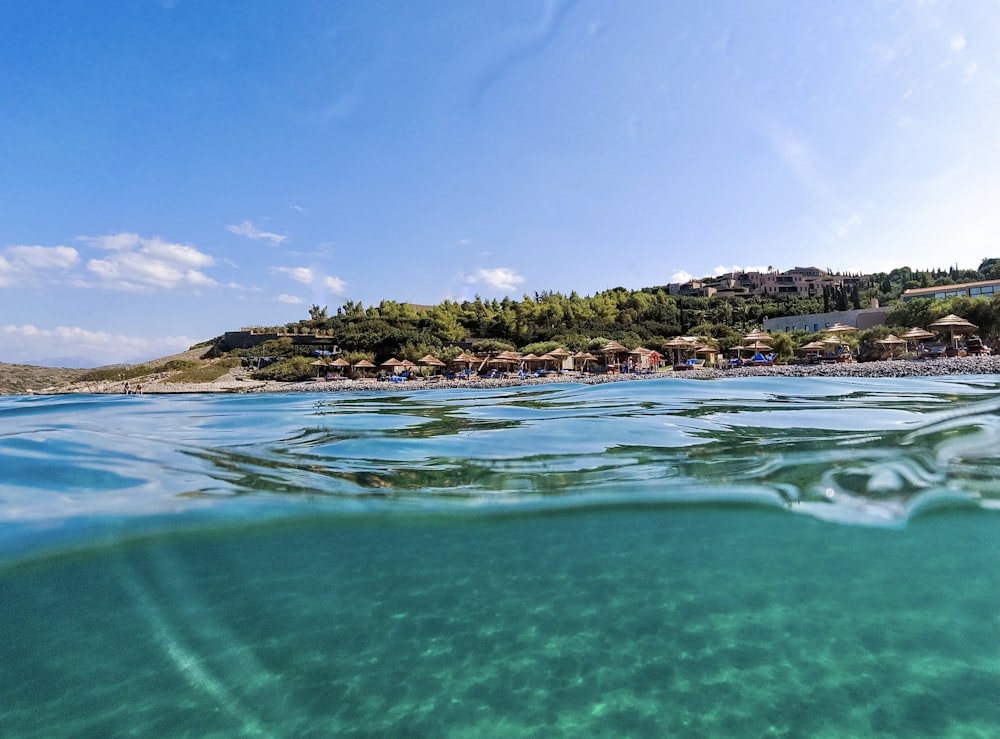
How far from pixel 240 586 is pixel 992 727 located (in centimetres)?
474

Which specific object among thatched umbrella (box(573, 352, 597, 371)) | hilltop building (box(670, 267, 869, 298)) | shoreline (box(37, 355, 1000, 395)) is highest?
hilltop building (box(670, 267, 869, 298))

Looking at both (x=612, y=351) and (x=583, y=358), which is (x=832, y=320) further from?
(x=612, y=351)

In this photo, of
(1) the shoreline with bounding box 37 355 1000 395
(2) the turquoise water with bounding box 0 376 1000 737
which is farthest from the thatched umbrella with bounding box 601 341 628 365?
(2) the turquoise water with bounding box 0 376 1000 737

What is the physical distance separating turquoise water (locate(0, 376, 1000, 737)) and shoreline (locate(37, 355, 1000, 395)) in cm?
1536

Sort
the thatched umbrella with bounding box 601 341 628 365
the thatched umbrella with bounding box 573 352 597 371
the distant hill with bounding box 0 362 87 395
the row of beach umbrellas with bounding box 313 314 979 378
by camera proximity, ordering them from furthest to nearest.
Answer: the thatched umbrella with bounding box 573 352 597 371, the thatched umbrella with bounding box 601 341 628 365, the row of beach umbrellas with bounding box 313 314 979 378, the distant hill with bounding box 0 362 87 395

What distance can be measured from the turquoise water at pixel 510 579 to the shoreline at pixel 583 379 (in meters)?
15.4

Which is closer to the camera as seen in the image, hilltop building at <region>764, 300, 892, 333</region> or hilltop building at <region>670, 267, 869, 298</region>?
hilltop building at <region>764, 300, 892, 333</region>

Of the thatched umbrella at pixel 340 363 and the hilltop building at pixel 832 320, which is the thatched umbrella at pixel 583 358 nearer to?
the thatched umbrella at pixel 340 363

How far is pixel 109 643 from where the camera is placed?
129 inches

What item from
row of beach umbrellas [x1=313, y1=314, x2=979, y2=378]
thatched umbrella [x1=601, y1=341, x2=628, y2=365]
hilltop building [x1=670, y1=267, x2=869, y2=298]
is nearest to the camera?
row of beach umbrellas [x1=313, y1=314, x2=979, y2=378]

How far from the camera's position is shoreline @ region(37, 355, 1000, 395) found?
832 inches

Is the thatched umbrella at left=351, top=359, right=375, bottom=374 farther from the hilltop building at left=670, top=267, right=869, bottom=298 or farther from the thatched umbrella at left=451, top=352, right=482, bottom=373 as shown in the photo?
the hilltop building at left=670, top=267, right=869, bottom=298

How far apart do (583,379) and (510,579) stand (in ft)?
88.3

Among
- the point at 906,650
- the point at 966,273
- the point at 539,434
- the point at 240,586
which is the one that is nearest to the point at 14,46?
the point at 240,586
